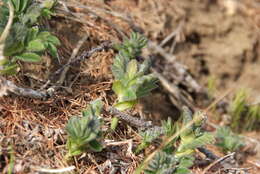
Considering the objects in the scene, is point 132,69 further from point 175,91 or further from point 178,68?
point 178,68

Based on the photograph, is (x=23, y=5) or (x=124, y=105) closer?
(x=23, y=5)

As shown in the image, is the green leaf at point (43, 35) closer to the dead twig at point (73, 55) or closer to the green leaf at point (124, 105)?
the dead twig at point (73, 55)

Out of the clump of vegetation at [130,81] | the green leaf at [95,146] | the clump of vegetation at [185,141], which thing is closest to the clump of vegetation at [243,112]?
the clump of vegetation at [185,141]

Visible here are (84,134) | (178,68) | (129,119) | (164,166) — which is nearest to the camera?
(84,134)

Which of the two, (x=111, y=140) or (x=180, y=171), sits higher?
(x=111, y=140)

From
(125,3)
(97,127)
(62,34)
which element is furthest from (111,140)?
(125,3)

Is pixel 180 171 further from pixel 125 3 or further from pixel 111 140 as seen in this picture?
pixel 125 3

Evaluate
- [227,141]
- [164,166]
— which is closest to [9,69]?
[164,166]
